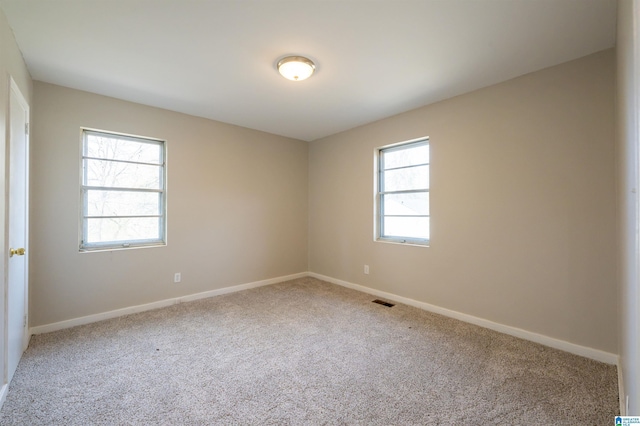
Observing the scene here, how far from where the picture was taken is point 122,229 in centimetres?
339

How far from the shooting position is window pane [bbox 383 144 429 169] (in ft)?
11.9

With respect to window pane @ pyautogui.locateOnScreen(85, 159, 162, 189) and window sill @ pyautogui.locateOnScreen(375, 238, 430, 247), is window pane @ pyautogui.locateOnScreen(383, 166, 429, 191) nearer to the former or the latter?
window sill @ pyautogui.locateOnScreen(375, 238, 430, 247)

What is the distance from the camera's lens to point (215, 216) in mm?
4062

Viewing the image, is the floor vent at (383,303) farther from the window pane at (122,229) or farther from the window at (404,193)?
the window pane at (122,229)

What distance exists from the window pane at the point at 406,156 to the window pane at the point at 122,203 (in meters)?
3.17

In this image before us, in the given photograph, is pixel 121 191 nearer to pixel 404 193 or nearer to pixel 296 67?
pixel 296 67

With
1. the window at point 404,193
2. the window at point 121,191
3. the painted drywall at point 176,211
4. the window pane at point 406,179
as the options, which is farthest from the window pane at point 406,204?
the window at point 121,191

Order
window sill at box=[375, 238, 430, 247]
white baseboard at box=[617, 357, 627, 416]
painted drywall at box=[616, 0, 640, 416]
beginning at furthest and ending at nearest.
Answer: window sill at box=[375, 238, 430, 247]
white baseboard at box=[617, 357, 627, 416]
painted drywall at box=[616, 0, 640, 416]

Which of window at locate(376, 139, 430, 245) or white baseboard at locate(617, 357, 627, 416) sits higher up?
window at locate(376, 139, 430, 245)

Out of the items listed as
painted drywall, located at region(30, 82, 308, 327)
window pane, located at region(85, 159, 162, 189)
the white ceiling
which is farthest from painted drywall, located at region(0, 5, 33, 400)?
window pane, located at region(85, 159, 162, 189)

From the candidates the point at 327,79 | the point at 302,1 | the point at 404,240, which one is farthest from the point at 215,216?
the point at 302,1

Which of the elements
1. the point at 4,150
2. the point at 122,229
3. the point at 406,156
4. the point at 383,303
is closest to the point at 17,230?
the point at 4,150

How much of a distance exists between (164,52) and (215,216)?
2.23 metres

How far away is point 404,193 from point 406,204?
154 mm
